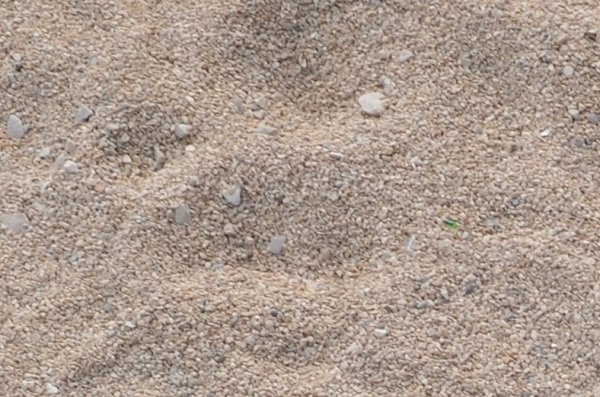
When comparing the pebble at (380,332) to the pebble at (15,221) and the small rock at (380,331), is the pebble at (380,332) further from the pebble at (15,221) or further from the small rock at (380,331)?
the pebble at (15,221)

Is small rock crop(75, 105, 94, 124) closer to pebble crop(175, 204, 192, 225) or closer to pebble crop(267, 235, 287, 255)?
pebble crop(175, 204, 192, 225)

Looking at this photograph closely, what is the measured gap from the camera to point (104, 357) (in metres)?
2.05

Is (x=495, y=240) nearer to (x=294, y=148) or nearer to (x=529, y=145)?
(x=529, y=145)

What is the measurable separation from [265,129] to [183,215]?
0.76 feet

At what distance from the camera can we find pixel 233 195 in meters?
2.21

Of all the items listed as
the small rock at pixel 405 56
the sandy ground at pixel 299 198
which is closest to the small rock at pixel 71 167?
the sandy ground at pixel 299 198

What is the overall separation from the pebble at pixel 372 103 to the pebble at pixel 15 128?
0.63 metres

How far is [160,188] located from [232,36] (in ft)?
1.19

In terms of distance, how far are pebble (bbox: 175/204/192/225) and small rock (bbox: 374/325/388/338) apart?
15.1 inches

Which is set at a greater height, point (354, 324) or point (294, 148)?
point (294, 148)

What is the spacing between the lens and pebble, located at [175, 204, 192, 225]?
2180 millimetres

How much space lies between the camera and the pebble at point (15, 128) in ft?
7.57

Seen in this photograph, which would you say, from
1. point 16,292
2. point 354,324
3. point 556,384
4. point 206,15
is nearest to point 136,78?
point 206,15

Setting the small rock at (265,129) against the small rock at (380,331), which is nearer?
the small rock at (380,331)
